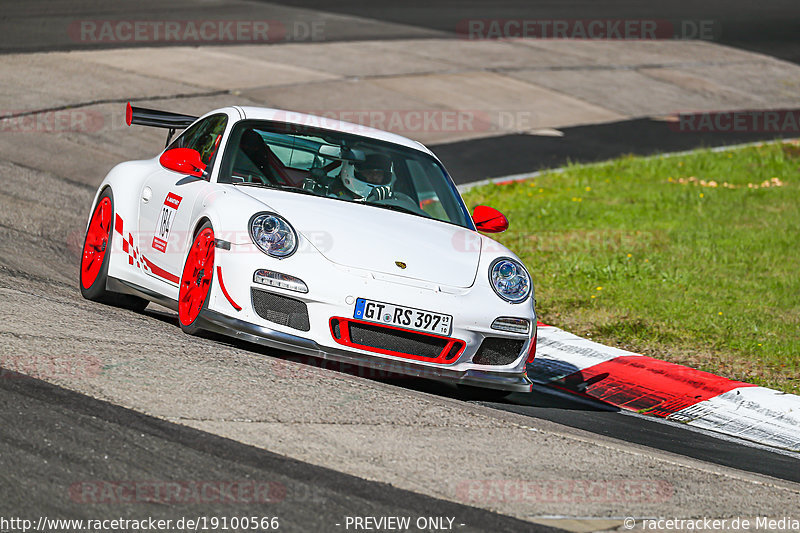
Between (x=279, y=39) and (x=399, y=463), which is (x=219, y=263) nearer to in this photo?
(x=399, y=463)

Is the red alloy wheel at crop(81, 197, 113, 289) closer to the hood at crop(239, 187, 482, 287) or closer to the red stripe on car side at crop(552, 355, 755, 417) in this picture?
the hood at crop(239, 187, 482, 287)

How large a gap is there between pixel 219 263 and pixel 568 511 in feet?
8.21

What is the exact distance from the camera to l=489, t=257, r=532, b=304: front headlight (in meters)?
6.37

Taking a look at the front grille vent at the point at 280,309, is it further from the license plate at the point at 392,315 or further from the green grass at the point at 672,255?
the green grass at the point at 672,255

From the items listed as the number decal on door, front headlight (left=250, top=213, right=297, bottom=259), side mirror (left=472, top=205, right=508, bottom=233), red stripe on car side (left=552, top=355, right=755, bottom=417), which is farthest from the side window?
red stripe on car side (left=552, top=355, right=755, bottom=417)

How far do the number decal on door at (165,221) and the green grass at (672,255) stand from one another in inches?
136

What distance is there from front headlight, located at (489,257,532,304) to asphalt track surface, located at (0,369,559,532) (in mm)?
2201

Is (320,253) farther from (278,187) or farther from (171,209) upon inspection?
(171,209)

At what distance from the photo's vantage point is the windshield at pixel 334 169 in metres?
6.89

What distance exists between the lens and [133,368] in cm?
529

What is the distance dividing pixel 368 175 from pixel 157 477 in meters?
3.34

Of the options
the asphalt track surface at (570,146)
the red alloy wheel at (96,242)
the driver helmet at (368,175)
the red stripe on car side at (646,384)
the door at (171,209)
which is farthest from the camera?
the asphalt track surface at (570,146)

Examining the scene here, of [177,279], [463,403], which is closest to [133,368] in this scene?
[177,279]

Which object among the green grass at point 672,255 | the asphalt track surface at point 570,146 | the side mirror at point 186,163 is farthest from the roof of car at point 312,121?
the asphalt track surface at point 570,146
